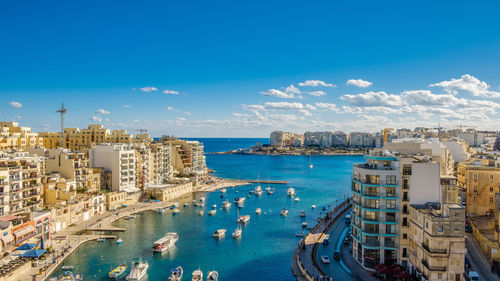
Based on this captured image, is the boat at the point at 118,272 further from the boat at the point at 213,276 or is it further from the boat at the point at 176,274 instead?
the boat at the point at 213,276

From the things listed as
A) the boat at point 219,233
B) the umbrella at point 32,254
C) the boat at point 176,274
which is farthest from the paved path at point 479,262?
the umbrella at point 32,254

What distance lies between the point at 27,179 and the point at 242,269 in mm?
32544

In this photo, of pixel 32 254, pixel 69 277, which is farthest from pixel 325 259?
pixel 32 254

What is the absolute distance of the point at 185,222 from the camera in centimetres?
6056

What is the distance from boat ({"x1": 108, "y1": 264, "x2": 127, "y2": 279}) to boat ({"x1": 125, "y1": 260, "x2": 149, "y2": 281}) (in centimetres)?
97

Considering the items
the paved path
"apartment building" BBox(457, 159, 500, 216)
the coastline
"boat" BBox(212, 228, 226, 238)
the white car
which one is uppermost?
"apartment building" BBox(457, 159, 500, 216)

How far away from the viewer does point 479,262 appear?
36625mm

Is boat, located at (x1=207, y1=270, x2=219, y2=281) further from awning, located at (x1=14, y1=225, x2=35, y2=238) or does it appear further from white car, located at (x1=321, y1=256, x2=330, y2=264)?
awning, located at (x1=14, y1=225, x2=35, y2=238)

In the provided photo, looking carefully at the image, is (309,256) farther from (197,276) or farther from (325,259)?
(197,276)

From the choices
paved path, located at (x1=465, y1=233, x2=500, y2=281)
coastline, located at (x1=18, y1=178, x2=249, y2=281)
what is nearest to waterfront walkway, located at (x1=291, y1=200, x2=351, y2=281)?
paved path, located at (x1=465, y1=233, x2=500, y2=281)

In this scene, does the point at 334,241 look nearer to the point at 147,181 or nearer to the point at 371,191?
the point at 371,191

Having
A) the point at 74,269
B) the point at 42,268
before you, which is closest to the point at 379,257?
the point at 74,269

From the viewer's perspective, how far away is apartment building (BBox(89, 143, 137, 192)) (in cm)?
7162

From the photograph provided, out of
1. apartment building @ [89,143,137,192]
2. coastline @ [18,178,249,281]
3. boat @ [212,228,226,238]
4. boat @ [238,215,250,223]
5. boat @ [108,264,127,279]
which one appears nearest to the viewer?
boat @ [108,264,127,279]
